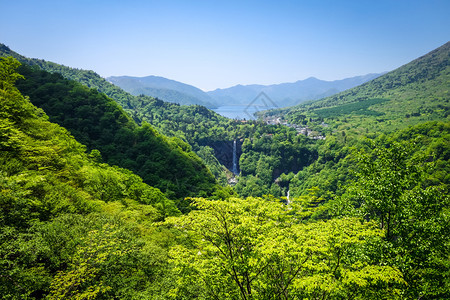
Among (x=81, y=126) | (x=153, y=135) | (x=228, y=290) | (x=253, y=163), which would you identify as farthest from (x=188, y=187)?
(x=253, y=163)

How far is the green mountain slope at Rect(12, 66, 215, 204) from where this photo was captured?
2793 inches

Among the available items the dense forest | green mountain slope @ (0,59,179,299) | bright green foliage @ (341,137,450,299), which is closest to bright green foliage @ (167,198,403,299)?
the dense forest

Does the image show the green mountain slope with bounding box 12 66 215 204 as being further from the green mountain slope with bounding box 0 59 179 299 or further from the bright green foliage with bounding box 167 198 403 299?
the bright green foliage with bounding box 167 198 403 299

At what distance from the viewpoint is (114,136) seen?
78.9 meters

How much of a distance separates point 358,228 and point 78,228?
18.7m

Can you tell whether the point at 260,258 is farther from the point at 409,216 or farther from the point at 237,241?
the point at 409,216

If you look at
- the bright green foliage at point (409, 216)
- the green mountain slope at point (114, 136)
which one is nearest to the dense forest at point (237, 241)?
the bright green foliage at point (409, 216)

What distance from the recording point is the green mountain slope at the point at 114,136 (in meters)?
70.9

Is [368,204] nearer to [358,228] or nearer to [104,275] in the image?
[358,228]

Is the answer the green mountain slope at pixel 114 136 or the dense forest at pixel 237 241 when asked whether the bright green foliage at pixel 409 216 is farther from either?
the green mountain slope at pixel 114 136

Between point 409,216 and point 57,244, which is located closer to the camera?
point 409,216

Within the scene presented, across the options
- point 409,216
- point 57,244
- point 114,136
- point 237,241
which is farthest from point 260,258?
point 114,136

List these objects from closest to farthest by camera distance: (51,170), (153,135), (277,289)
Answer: (277,289) < (51,170) < (153,135)

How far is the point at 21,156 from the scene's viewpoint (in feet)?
69.4
